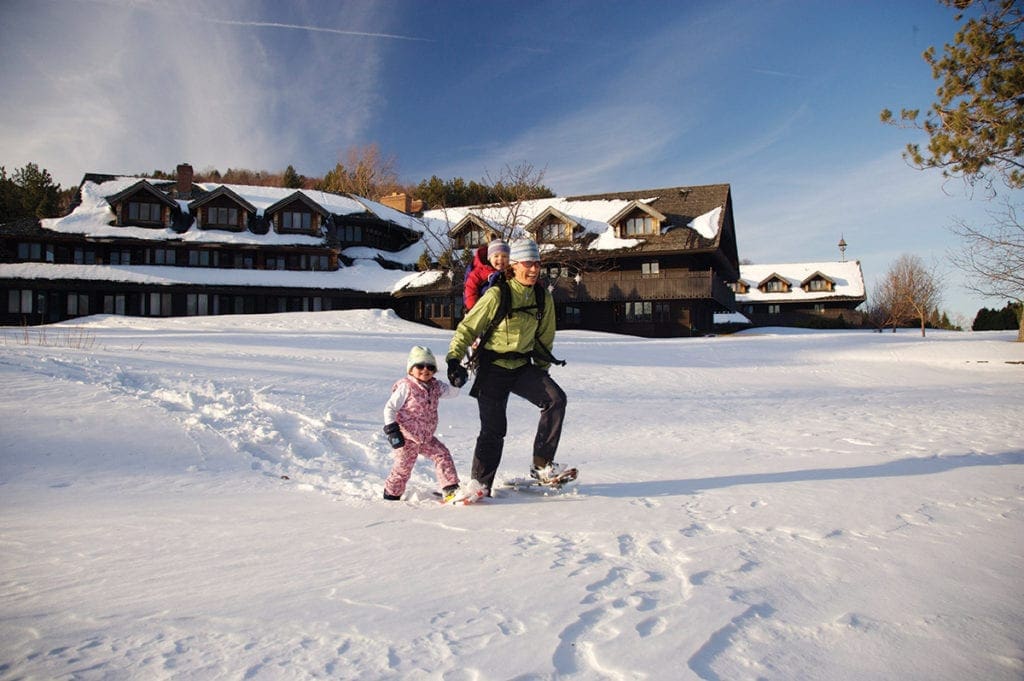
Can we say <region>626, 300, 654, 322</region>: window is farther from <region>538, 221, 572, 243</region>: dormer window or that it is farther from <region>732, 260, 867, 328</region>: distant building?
<region>732, 260, 867, 328</region>: distant building

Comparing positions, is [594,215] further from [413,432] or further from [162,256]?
[413,432]

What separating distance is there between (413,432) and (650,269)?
3400 cm

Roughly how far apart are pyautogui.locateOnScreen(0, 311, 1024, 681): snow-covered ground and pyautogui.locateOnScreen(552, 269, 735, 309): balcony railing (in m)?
26.0

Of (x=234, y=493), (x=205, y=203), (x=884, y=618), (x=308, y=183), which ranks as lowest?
(x=234, y=493)

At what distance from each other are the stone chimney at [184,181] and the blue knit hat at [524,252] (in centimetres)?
4266

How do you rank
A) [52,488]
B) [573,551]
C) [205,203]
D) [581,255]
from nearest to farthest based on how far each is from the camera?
[573,551], [52,488], [581,255], [205,203]

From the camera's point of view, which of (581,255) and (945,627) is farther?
(581,255)

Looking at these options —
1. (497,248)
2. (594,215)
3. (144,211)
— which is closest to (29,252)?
(144,211)

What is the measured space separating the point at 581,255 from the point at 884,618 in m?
32.9

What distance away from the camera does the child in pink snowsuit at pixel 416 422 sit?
16.1 feet

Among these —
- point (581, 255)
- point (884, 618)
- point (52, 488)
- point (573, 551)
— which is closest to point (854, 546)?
point (884, 618)

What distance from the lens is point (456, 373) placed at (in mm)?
4812

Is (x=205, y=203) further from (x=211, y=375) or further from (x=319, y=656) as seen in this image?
(x=319, y=656)

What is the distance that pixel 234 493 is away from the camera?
5.02 m
